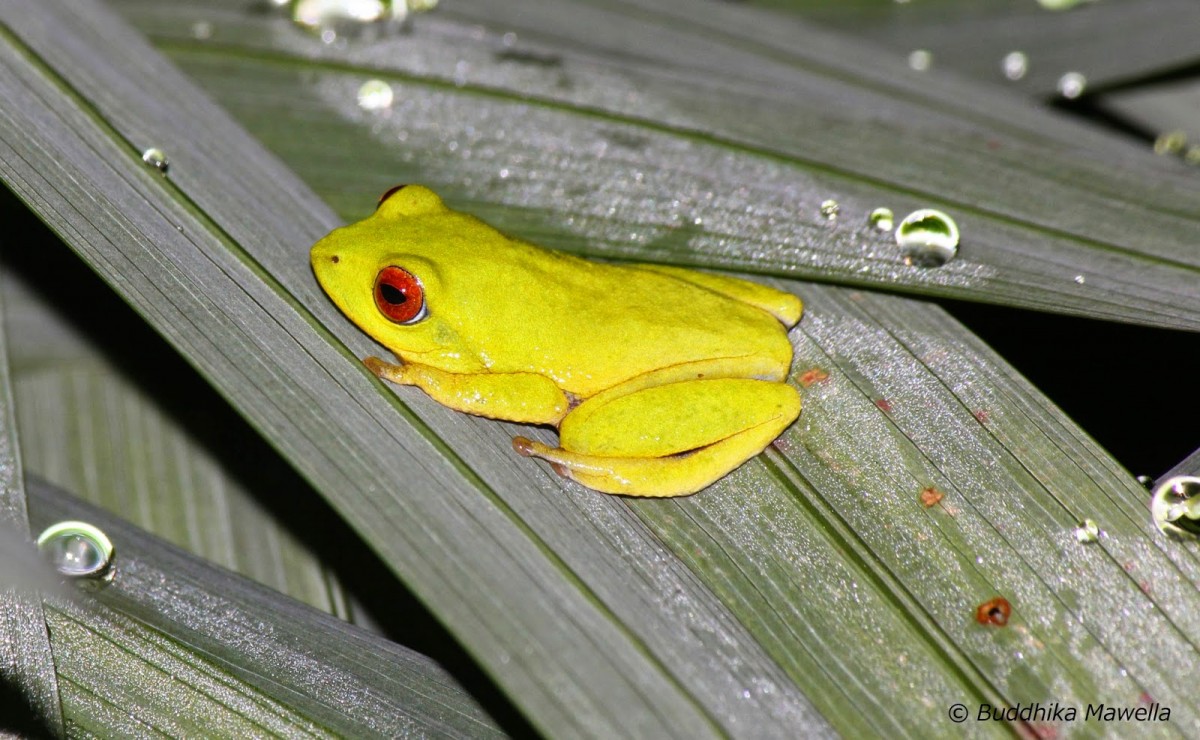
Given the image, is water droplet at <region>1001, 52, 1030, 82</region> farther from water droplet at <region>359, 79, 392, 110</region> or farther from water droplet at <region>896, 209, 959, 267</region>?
water droplet at <region>359, 79, 392, 110</region>

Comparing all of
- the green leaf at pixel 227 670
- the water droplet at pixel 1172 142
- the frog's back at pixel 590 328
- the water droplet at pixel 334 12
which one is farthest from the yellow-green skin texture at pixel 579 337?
the water droplet at pixel 1172 142

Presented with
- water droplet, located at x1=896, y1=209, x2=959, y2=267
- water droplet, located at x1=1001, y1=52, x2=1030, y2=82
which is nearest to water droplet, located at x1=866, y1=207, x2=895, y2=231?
water droplet, located at x1=896, y1=209, x2=959, y2=267

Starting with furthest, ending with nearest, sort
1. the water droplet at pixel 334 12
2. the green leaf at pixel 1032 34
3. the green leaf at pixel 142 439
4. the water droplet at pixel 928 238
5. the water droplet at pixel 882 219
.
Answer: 1. the green leaf at pixel 1032 34
2. the water droplet at pixel 334 12
3. the green leaf at pixel 142 439
4. the water droplet at pixel 882 219
5. the water droplet at pixel 928 238

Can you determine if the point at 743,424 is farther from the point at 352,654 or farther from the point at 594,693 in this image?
the point at 352,654

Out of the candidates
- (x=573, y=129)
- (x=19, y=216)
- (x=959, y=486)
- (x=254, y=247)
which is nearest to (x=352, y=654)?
(x=254, y=247)

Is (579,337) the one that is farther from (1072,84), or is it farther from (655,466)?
(1072,84)

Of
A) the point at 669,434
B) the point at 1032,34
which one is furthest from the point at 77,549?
the point at 1032,34

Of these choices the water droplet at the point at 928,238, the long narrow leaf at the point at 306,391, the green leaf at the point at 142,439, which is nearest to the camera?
the long narrow leaf at the point at 306,391

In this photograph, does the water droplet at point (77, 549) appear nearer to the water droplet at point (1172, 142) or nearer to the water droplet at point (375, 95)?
the water droplet at point (375, 95)
